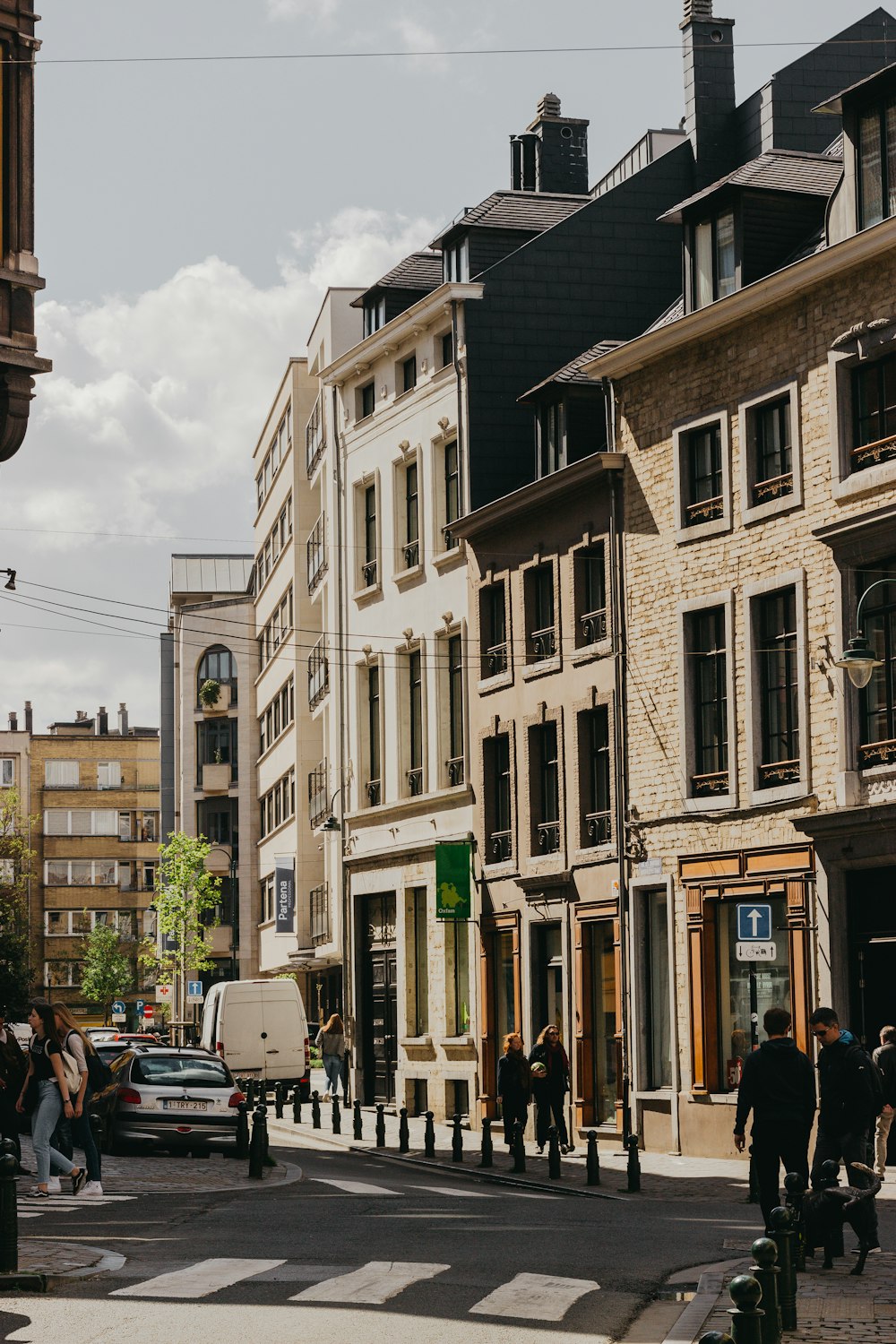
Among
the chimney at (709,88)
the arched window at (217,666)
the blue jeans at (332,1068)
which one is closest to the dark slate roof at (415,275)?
the chimney at (709,88)

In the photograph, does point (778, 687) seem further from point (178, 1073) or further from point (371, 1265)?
point (371, 1265)

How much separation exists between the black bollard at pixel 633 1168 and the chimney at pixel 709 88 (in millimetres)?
21846

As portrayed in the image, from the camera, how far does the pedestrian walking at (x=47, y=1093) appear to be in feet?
67.5

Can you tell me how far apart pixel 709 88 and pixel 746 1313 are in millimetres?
35656

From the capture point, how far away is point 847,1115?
48.2ft

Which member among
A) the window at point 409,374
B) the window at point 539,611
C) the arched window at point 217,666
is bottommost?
the window at point 539,611

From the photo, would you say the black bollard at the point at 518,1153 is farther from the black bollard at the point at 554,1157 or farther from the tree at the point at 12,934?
the tree at the point at 12,934

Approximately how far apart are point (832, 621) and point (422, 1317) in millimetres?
17576

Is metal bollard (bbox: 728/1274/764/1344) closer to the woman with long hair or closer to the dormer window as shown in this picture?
the woman with long hair

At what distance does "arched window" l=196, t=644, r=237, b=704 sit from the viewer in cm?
9280

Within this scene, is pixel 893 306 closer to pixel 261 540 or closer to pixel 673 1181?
pixel 673 1181

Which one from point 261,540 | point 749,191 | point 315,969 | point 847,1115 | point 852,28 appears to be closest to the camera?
point 847,1115

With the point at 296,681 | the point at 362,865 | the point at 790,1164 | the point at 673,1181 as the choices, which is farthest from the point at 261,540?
the point at 790,1164

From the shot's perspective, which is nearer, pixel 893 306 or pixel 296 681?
pixel 893 306
